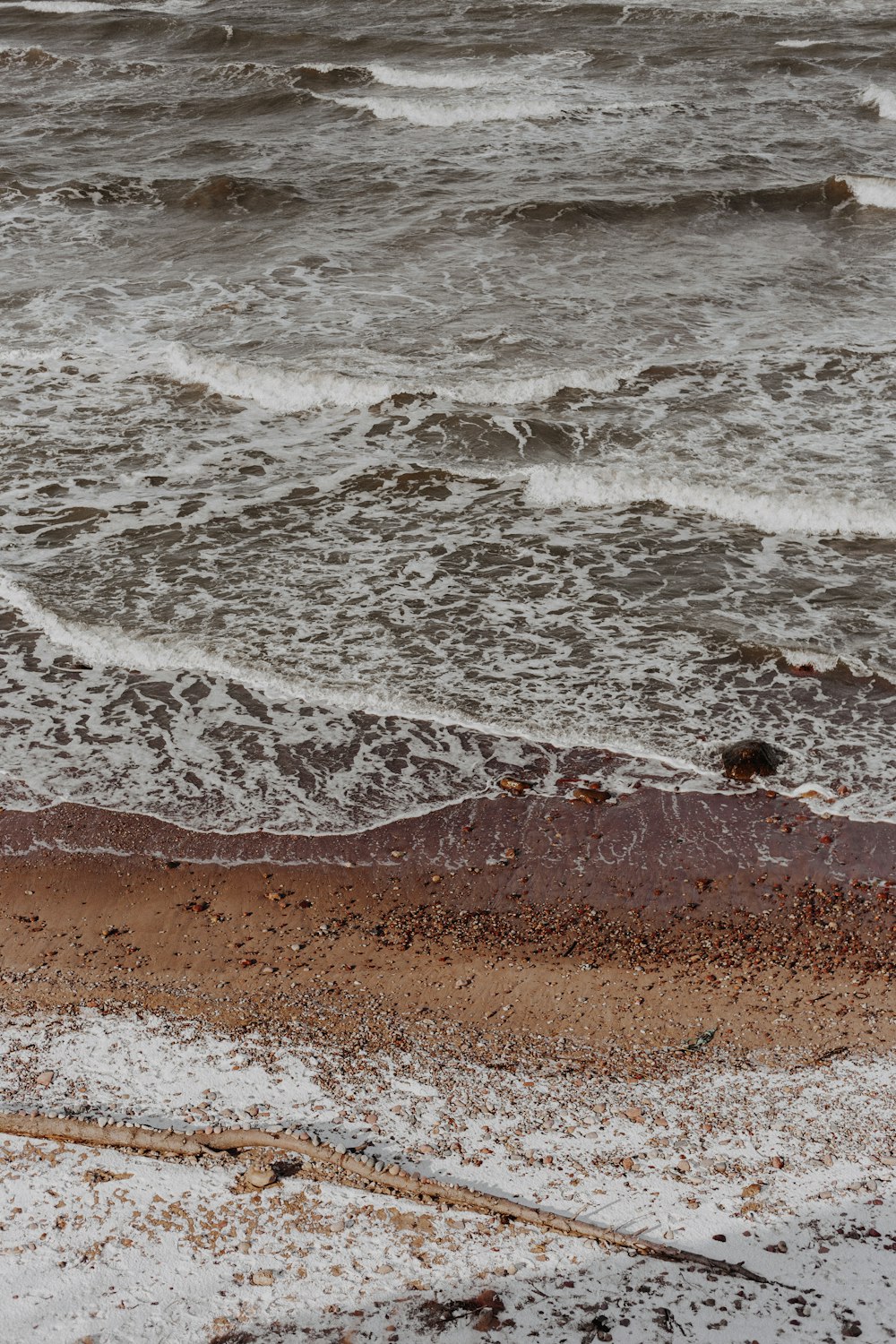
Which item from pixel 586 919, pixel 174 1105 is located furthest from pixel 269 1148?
pixel 586 919

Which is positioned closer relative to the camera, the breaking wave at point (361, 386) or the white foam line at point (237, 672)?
the white foam line at point (237, 672)

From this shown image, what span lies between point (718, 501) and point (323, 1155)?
6437mm

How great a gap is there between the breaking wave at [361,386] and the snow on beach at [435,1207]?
743cm

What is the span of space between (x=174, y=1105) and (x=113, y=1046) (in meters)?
0.50

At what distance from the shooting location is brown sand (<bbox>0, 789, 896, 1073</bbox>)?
493 cm

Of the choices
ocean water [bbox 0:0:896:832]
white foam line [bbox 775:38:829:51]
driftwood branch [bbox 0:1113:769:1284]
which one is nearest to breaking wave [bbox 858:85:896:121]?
ocean water [bbox 0:0:896:832]

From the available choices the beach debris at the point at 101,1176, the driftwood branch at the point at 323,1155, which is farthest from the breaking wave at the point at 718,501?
the beach debris at the point at 101,1176

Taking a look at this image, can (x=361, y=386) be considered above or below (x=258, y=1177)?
above

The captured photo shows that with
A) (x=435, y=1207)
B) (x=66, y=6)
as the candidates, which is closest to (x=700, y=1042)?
(x=435, y=1207)

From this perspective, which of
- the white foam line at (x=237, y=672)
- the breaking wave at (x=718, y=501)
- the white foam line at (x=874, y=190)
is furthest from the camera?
the white foam line at (x=874, y=190)

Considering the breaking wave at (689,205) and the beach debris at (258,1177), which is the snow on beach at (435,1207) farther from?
the breaking wave at (689,205)

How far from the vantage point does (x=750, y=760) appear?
6359 mm

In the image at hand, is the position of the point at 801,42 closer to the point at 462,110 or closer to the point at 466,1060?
the point at 462,110

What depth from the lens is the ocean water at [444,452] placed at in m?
6.77
